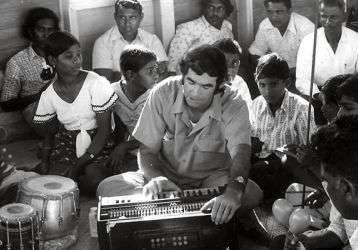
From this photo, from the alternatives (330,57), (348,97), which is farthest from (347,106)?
(330,57)

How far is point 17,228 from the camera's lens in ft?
12.3

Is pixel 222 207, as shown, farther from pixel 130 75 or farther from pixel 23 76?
pixel 23 76

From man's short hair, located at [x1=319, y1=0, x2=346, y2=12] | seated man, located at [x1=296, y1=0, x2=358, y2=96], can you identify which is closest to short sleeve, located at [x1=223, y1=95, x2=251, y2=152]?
seated man, located at [x1=296, y1=0, x2=358, y2=96]

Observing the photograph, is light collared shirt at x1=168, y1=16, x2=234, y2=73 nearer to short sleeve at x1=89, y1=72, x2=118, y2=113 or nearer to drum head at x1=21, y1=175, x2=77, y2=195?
short sleeve at x1=89, y1=72, x2=118, y2=113

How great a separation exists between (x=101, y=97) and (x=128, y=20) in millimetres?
1591

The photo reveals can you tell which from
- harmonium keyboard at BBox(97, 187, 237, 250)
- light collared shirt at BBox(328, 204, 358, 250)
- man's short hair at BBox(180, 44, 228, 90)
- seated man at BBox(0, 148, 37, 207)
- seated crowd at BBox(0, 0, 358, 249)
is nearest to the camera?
light collared shirt at BBox(328, 204, 358, 250)

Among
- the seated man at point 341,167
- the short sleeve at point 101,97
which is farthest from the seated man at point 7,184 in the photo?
the seated man at point 341,167

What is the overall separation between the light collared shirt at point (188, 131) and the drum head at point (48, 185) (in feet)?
1.90

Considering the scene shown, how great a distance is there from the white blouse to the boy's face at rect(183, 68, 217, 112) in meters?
1.24

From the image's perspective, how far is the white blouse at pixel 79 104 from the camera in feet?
16.9

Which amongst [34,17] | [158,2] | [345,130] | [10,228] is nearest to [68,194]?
[10,228]

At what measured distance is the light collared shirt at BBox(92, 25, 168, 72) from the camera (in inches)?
257

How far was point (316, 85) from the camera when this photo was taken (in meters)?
5.88

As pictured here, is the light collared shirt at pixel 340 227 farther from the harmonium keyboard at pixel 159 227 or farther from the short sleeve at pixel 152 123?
the short sleeve at pixel 152 123
